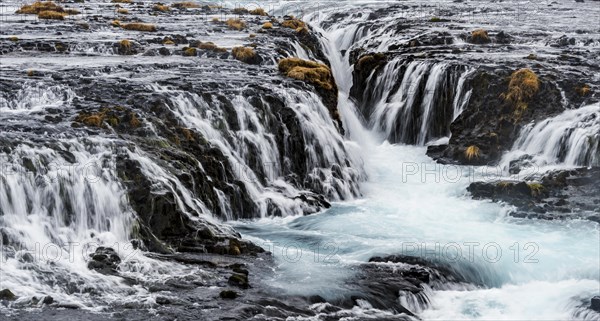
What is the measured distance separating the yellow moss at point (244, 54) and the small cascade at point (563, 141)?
33.1 ft

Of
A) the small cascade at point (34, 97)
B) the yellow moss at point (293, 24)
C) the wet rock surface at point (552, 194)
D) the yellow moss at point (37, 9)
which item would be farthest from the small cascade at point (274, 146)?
the yellow moss at point (37, 9)

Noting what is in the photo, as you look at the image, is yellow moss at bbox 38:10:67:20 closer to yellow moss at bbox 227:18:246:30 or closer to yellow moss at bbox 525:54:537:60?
yellow moss at bbox 227:18:246:30

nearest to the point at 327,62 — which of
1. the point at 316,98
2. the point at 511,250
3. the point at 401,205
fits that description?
the point at 316,98

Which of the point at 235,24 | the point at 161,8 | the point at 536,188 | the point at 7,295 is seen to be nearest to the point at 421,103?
the point at 536,188

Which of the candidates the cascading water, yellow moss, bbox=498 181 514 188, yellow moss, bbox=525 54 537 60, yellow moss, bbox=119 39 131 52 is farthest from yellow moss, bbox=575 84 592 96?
yellow moss, bbox=119 39 131 52

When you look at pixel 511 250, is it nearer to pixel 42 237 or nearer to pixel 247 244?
pixel 247 244

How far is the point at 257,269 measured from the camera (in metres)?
16.4

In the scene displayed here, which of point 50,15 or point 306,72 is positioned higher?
point 50,15

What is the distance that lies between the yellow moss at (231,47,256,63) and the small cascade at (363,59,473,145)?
4855 millimetres

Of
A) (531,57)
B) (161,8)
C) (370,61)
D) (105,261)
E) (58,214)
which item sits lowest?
(105,261)

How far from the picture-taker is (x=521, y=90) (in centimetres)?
2680

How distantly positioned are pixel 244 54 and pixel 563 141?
11874 mm

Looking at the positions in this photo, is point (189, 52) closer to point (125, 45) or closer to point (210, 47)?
point (210, 47)

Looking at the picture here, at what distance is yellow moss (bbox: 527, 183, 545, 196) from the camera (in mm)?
22031
